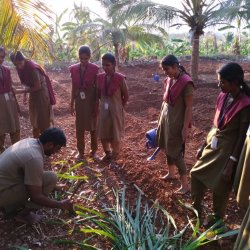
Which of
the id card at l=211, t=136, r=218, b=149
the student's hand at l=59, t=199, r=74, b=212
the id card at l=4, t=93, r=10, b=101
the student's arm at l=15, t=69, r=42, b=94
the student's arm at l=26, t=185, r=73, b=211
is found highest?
the student's arm at l=15, t=69, r=42, b=94

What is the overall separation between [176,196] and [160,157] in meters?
1.39

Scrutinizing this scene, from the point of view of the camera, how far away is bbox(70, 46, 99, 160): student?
14.0 feet

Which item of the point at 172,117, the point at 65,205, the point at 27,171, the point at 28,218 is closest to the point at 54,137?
the point at 27,171

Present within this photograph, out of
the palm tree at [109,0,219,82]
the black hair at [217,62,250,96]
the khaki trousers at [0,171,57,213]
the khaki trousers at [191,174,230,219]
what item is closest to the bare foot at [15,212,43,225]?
the khaki trousers at [0,171,57,213]

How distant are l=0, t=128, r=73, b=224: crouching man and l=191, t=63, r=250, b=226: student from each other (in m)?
1.20

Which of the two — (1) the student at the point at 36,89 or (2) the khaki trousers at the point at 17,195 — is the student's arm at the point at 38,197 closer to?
(2) the khaki trousers at the point at 17,195

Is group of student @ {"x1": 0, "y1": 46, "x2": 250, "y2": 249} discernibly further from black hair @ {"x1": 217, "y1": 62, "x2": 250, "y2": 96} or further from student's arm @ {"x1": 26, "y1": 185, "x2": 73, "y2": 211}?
student's arm @ {"x1": 26, "y1": 185, "x2": 73, "y2": 211}

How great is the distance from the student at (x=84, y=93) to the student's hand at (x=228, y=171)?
7.31 feet

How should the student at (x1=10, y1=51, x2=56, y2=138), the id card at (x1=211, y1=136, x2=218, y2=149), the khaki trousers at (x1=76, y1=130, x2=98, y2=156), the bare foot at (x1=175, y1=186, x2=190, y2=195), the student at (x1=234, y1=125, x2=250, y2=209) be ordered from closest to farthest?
the student at (x1=234, y1=125, x2=250, y2=209) < the id card at (x1=211, y1=136, x2=218, y2=149) < the bare foot at (x1=175, y1=186, x2=190, y2=195) < the student at (x1=10, y1=51, x2=56, y2=138) < the khaki trousers at (x1=76, y1=130, x2=98, y2=156)

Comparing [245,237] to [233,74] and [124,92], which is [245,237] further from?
[124,92]

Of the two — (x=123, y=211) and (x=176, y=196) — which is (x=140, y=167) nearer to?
(x=176, y=196)

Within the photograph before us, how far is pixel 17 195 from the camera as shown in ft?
9.59

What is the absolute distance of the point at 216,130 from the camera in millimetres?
2787

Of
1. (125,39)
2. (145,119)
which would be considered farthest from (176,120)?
(125,39)
